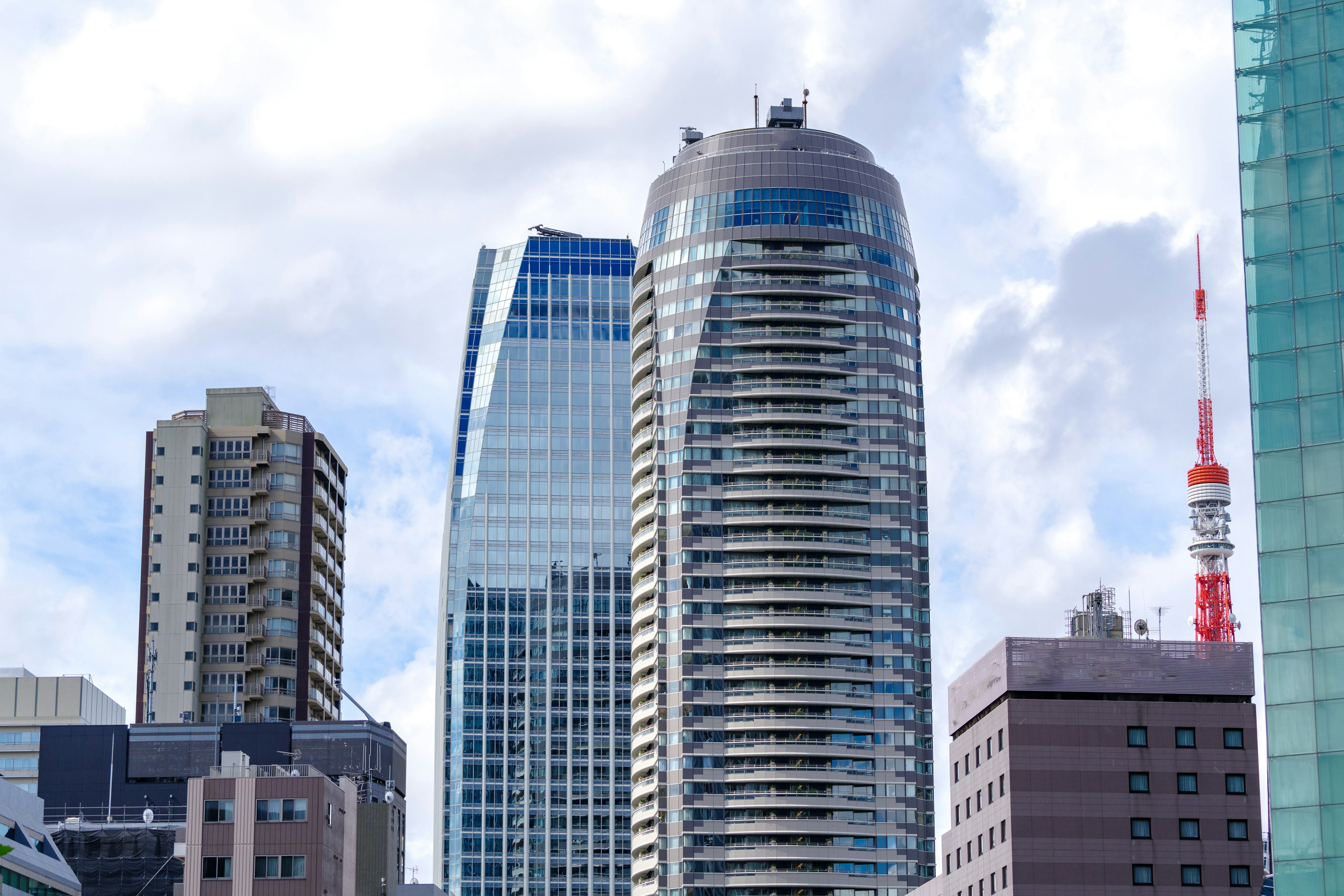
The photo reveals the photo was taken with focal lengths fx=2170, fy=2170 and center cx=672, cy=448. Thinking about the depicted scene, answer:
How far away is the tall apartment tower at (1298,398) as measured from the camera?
9525 cm

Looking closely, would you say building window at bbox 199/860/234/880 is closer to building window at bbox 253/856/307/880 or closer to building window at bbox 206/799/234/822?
building window at bbox 253/856/307/880

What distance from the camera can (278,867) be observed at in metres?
158

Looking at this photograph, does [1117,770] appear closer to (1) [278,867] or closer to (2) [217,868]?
(1) [278,867]

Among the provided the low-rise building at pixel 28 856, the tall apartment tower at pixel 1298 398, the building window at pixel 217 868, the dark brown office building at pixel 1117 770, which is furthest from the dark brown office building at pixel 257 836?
the tall apartment tower at pixel 1298 398

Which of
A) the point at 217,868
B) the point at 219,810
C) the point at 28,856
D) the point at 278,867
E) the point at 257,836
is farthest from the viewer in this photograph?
the point at 219,810

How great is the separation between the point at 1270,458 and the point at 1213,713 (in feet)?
253

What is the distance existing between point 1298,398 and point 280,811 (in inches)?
3429

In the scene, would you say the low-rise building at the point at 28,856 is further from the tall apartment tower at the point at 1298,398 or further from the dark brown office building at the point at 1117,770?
the tall apartment tower at the point at 1298,398

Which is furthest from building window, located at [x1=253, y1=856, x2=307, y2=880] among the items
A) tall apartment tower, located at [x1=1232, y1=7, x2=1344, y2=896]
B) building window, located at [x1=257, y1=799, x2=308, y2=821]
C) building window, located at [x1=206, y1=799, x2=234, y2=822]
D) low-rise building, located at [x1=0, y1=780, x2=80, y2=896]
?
tall apartment tower, located at [x1=1232, y1=7, x2=1344, y2=896]

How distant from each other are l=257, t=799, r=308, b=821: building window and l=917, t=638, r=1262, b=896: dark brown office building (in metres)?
54.9

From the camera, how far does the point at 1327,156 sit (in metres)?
103

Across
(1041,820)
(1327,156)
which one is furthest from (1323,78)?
(1041,820)

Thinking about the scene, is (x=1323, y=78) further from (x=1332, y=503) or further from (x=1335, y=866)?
(x=1335, y=866)

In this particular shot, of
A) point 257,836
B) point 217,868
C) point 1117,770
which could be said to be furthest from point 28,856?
point 1117,770
